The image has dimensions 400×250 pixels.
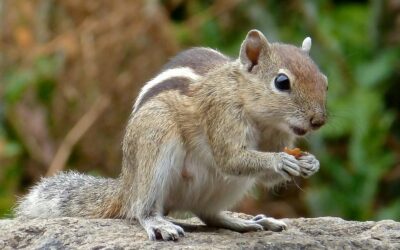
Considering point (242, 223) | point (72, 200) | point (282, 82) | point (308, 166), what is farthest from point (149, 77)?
point (308, 166)

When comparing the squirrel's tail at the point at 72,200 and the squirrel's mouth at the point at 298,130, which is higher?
the squirrel's mouth at the point at 298,130

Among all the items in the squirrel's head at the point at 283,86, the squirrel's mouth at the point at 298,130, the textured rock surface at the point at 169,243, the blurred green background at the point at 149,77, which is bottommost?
the textured rock surface at the point at 169,243

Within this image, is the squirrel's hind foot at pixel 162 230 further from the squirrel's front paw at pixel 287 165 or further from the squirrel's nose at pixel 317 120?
the squirrel's nose at pixel 317 120

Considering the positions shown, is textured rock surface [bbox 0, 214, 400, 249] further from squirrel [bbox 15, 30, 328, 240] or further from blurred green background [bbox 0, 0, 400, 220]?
blurred green background [bbox 0, 0, 400, 220]

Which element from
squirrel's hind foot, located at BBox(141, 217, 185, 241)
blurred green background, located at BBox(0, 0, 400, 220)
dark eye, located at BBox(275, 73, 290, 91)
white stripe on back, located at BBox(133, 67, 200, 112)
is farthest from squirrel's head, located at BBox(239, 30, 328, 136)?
blurred green background, located at BBox(0, 0, 400, 220)

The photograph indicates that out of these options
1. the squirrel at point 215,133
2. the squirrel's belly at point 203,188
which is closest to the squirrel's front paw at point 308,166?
the squirrel at point 215,133

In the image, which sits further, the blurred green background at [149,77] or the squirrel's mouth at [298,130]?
the blurred green background at [149,77]

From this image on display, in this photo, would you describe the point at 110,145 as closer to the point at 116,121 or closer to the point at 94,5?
the point at 116,121

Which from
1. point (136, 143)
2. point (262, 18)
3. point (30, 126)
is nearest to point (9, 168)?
point (30, 126)
